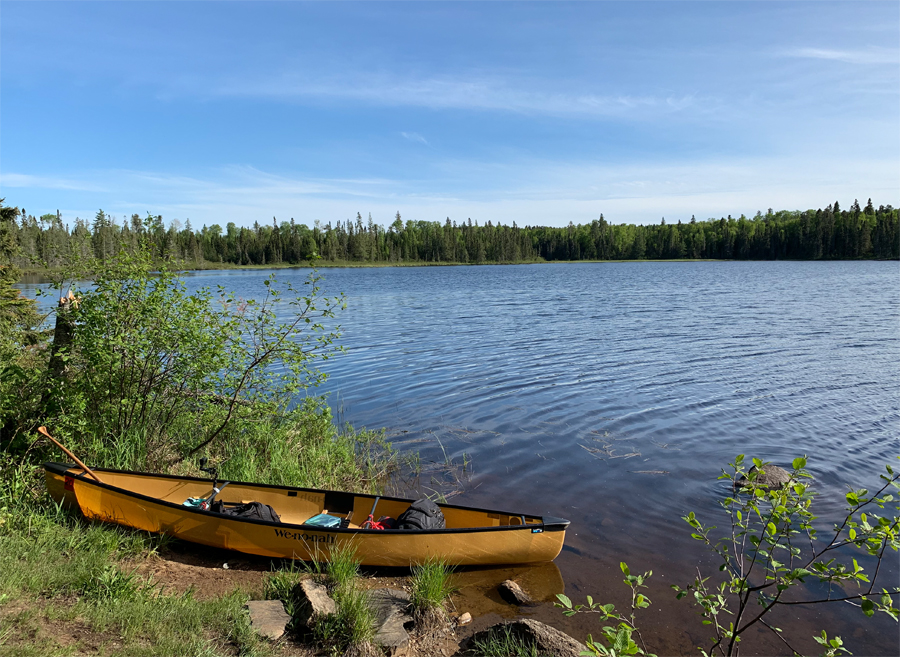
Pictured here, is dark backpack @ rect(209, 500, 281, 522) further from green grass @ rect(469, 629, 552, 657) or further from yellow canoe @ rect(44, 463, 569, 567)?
green grass @ rect(469, 629, 552, 657)

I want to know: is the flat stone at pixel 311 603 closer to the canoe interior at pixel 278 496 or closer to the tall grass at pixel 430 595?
the tall grass at pixel 430 595

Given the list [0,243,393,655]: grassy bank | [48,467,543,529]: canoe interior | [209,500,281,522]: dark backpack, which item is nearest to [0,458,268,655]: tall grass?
[0,243,393,655]: grassy bank

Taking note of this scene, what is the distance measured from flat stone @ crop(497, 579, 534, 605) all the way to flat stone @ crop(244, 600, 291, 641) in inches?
95.5

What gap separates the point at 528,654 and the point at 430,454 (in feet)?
19.6

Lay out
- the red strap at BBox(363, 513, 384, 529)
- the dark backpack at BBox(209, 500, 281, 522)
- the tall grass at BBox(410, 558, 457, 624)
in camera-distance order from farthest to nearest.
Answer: the dark backpack at BBox(209, 500, 281, 522) → the red strap at BBox(363, 513, 384, 529) → the tall grass at BBox(410, 558, 457, 624)

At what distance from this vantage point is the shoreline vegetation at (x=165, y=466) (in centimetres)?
446

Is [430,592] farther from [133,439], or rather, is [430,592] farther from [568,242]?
[568,242]

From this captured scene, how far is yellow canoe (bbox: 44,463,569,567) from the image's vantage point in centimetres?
639

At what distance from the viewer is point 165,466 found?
8336 mm

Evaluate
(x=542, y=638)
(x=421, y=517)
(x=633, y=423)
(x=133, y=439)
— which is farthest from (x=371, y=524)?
(x=633, y=423)

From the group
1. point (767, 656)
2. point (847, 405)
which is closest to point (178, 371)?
point (767, 656)

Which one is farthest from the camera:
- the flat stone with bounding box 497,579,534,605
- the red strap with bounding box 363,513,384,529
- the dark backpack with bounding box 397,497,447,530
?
the red strap with bounding box 363,513,384,529

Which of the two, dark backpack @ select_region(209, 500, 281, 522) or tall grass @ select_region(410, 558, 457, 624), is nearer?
tall grass @ select_region(410, 558, 457, 624)

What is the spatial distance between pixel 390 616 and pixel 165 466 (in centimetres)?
493
